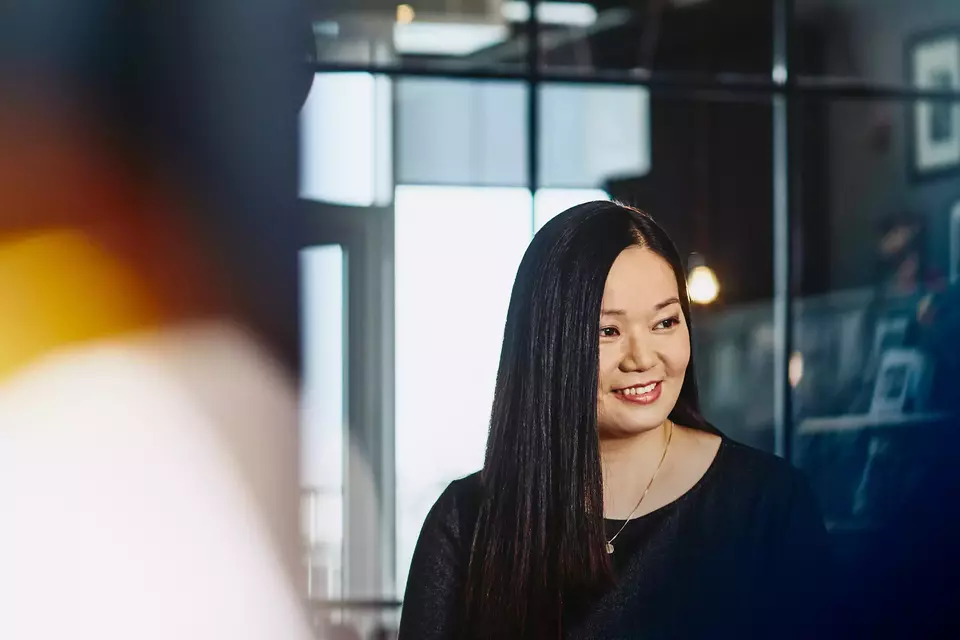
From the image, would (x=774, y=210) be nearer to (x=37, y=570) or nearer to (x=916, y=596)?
(x=916, y=596)

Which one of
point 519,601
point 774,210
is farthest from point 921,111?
point 519,601

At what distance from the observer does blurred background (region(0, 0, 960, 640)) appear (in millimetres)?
3979

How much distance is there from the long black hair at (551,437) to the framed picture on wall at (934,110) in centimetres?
284

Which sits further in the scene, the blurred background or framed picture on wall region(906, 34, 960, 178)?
framed picture on wall region(906, 34, 960, 178)

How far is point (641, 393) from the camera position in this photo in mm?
1874

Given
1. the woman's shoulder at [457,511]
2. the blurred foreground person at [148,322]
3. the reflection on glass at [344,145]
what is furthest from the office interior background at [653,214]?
the woman's shoulder at [457,511]

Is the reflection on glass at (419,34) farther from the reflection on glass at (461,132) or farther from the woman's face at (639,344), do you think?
the woman's face at (639,344)

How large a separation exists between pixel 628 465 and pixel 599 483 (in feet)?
0.21

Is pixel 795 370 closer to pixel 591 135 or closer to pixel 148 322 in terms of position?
pixel 591 135

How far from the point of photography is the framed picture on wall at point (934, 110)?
14.4 ft

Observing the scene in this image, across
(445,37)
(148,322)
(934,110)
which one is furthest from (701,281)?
(148,322)

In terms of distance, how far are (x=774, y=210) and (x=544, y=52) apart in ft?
3.25

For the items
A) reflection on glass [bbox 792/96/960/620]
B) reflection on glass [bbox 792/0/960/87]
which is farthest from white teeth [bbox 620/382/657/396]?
reflection on glass [bbox 792/0/960/87]

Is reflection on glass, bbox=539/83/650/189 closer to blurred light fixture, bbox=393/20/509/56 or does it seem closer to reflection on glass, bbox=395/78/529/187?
reflection on glass, bbox=395/78/529/187
